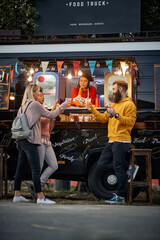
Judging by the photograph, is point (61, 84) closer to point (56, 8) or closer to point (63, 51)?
point (63, 51)

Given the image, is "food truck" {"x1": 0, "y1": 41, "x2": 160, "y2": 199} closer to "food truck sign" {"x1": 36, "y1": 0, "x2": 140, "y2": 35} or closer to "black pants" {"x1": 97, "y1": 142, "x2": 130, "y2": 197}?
"black pants" {"x1": 97, "y1": 142, "x2": 130, "y2": 197}

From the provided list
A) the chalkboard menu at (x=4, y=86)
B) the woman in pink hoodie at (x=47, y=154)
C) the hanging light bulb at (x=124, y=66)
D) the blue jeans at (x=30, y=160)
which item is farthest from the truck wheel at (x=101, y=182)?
the chalkboard menu at (x=4, y=86)

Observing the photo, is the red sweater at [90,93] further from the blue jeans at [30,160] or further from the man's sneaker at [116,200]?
the man's sneaker at [116,200]

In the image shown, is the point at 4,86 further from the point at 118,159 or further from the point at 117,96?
the point at 118,159

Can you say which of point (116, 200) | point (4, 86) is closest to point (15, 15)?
point (4, 86)

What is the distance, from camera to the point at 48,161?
21.8ft

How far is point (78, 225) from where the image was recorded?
3.71m

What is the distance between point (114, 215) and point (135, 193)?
8.68ft

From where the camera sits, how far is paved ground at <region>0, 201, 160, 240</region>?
324 centimetres

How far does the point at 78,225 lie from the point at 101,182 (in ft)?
10.7

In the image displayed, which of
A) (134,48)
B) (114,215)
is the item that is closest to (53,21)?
(134,48)

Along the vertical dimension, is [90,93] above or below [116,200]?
above

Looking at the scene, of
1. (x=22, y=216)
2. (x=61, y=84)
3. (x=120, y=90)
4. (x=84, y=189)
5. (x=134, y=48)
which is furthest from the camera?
(x=84, y=189)

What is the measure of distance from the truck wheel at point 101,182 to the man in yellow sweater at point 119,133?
26 cm
